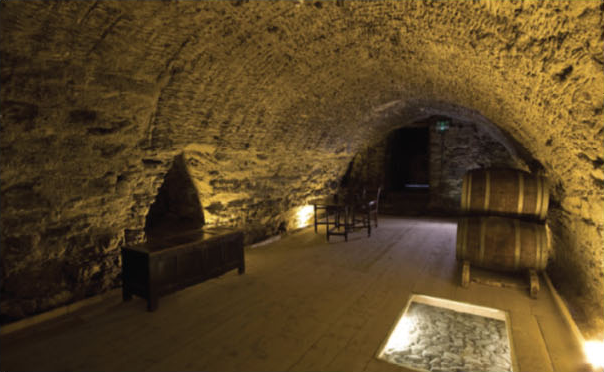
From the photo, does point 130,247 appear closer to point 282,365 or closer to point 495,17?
point 282,365

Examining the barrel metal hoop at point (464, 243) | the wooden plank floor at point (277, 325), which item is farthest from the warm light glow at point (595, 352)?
the barrel metal hoop at point (464, 243)

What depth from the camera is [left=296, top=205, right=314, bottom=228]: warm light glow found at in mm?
6701

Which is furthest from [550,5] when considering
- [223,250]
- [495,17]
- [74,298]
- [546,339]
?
[74,298]

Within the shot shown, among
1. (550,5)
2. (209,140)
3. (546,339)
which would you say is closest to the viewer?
(550,5)

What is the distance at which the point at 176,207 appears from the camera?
17.9ft

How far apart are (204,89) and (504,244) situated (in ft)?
11.7

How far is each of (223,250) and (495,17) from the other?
128 inches

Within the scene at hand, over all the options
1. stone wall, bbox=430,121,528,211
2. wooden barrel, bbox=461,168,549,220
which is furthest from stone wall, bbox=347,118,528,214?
wooden barrel, bbox=461,168,549,220

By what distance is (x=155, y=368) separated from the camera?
2.18 metres

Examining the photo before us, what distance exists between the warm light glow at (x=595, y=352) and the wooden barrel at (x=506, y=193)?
57.7 inches

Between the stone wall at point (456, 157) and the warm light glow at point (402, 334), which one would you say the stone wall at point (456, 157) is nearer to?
the stone wall at point (456, 157)

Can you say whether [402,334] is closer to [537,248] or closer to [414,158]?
[537,248]

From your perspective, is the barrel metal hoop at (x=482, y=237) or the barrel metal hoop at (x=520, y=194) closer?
the barrel metal hoop at (x=482, y=237)

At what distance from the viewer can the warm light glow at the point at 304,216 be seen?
6.70m
